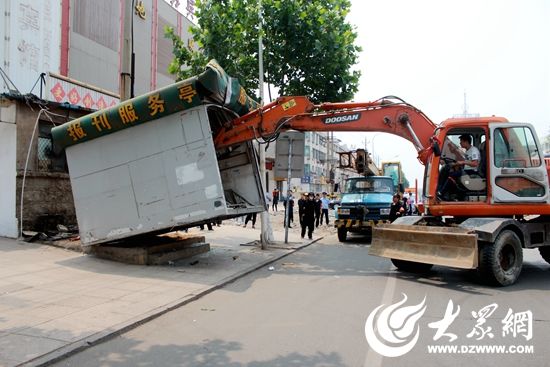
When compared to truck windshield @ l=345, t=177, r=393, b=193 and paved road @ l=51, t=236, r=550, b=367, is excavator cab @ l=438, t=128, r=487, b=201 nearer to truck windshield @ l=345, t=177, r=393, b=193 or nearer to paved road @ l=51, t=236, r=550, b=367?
paved road @ l=51, t=236, r=550, b=367

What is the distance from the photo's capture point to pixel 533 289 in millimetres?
7527

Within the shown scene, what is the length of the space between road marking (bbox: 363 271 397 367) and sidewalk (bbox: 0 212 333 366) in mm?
2867

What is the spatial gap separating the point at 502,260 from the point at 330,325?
4224mm

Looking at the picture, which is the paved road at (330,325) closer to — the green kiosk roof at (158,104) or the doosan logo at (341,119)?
the doosan logo at (341,119)

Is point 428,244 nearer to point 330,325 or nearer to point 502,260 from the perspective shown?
point 502,260

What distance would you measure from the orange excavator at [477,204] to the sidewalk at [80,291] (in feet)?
11.6

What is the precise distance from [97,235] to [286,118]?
4999 mm

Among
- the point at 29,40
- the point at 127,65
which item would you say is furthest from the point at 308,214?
the point at 29,40

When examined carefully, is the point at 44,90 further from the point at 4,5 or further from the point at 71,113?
the point at 4,5

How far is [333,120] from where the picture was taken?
9.88m

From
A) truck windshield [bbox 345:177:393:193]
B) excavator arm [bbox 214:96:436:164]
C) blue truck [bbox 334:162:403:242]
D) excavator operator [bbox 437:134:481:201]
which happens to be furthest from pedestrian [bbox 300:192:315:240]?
excavator operator [bbox 437:134:481:201]

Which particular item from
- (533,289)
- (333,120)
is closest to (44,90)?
(333,120)
